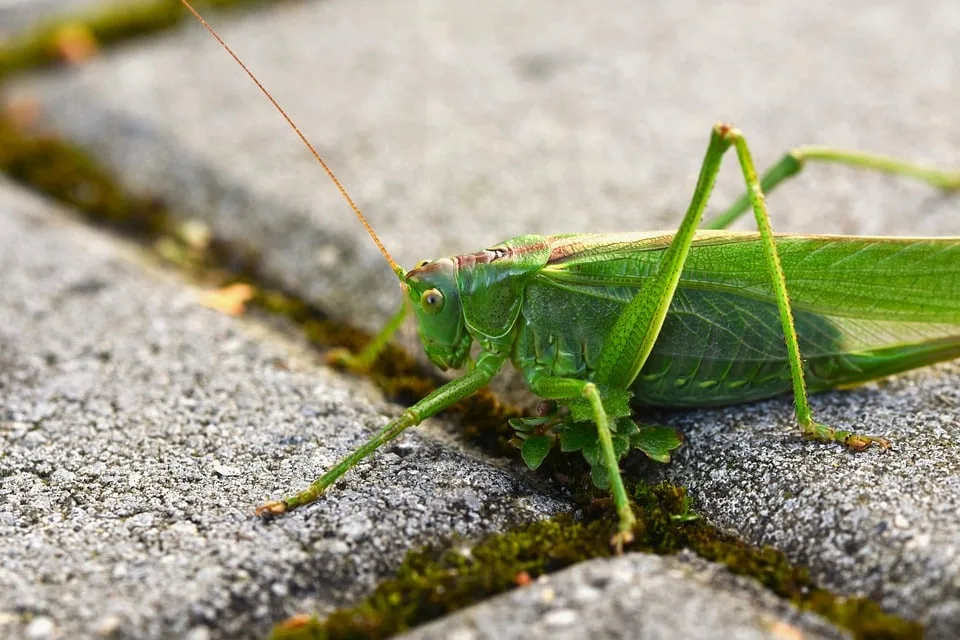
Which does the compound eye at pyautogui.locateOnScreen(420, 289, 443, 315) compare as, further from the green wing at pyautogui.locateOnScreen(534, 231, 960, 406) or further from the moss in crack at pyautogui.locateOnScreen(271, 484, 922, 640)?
the moss in crack at pyautogui.locateOnScreen(271, 484, 922, 640)

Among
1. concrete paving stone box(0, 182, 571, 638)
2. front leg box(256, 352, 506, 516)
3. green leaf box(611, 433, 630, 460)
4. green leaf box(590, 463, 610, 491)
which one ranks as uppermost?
green leaf box(611, 433, 630, 460)

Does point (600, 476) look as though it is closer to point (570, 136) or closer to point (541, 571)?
point (541, 571)

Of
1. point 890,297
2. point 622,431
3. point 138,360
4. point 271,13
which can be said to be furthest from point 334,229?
point 271,13

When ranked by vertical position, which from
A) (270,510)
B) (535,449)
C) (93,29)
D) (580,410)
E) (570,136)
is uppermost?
(570,136)

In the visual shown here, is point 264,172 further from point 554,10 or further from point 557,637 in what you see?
point 557,637

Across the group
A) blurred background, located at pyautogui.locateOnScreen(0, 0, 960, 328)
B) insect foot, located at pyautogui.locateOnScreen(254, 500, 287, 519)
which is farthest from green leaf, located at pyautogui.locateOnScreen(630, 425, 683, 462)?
blurred background, located at pyautogui.locateOnScreen(0, 0, 960, 328)

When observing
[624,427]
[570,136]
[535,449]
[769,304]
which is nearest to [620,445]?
[624,427]
